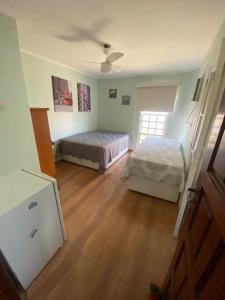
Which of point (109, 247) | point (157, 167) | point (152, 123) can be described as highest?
point (152, 123)

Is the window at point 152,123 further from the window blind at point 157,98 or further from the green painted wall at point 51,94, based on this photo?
the green painted wall at point 51,94

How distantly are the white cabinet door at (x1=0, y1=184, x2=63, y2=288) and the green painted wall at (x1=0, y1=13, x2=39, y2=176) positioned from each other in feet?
2.44

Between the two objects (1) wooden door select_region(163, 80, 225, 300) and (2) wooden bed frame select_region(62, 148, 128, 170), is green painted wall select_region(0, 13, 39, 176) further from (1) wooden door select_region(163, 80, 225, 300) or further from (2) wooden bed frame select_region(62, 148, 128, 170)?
(1) wooden door select_region(163, 80, 225, 300)

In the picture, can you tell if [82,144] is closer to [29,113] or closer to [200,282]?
[29,113]

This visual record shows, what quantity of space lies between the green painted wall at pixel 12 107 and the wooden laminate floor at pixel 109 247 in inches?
40.9

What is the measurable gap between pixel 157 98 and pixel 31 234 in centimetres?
404

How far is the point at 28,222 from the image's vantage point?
3.33 feet

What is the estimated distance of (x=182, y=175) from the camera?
196 cm

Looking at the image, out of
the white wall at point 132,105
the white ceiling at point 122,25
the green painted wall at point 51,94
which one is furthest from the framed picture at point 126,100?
the white ceiling at point 122,25

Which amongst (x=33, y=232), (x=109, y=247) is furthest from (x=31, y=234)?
(x=109, y=247)

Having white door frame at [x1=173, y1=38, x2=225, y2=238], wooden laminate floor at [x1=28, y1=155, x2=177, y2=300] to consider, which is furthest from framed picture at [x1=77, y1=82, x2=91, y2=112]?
white door frame at [x1=173, y1=38, x2=225, y2=238]

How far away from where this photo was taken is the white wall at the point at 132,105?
3.54 metres

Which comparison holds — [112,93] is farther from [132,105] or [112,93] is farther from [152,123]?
[152,123]

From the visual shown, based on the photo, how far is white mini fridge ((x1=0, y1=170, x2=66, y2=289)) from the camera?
2.99 feet
